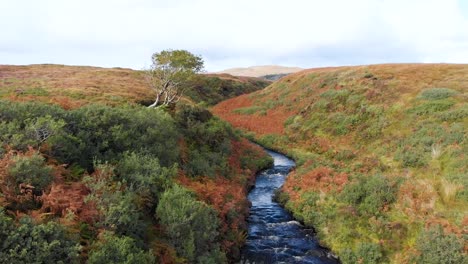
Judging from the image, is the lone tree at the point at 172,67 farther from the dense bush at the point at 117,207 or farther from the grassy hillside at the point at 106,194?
the dense bush at the point at 117,207

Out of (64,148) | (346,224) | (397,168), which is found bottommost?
(346,224)

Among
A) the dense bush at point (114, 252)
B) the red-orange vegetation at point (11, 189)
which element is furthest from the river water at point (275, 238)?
the red-orange vegetation at point (11, 189)

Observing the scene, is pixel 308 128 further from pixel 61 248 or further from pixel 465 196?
pixel 61 248

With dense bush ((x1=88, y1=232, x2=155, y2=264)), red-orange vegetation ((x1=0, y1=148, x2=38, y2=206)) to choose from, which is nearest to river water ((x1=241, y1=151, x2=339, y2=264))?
dense bush ((x1=88, y1=232, x2=155, y2=264))

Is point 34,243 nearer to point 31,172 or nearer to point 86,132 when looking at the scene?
point 31,172

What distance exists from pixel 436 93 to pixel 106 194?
3217cm

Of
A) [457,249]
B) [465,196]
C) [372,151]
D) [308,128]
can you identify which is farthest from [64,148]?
[308,128]

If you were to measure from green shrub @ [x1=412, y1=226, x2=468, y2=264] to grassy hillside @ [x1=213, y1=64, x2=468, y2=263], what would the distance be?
42 mm

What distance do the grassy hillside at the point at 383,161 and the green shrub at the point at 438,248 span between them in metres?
0.04

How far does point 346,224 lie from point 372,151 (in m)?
11.5

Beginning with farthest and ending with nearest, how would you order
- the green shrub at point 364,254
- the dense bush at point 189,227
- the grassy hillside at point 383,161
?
the grassy hillside at point 383,161
the green shrub at point 364,254
the dense bush at point 189,227

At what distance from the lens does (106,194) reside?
1338cm

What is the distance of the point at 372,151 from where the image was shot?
28375 millimetres

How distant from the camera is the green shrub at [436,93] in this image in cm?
3272
